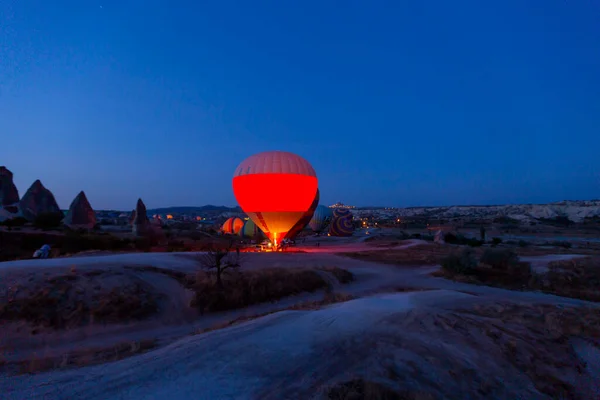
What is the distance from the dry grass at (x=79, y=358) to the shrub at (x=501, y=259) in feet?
62.8

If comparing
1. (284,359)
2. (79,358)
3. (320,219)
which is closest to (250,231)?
(320,219)

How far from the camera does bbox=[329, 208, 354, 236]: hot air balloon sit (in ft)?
162

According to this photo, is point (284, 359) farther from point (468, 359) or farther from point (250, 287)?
point (250, 287)

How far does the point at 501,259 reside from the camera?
20.0 meters

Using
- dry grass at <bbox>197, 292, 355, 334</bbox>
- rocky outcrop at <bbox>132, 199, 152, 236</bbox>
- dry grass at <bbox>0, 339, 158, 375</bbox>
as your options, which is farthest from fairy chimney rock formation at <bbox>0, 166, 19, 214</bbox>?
dry grass at <bbox>197, 292, 355, 334</bbox>

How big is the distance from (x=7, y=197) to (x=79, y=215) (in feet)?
24.0

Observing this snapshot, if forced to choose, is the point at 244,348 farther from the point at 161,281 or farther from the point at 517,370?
the point at 161,281

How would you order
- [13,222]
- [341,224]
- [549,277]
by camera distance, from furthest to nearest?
[341,224], [13,222], [549,277]

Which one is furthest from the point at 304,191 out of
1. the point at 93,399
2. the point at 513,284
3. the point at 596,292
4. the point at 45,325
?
the point at 93,399

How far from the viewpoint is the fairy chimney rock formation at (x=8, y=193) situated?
33.2 metres

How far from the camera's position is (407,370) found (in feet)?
17.3

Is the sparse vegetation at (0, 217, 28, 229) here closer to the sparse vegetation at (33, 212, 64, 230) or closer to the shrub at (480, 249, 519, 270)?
the sparse vegetation at (33, 212, 64, 230)

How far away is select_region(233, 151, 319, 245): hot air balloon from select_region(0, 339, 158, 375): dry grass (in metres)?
19.2

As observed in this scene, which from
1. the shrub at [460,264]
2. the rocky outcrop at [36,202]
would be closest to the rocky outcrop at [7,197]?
the rocky outcrop at [36,202]
